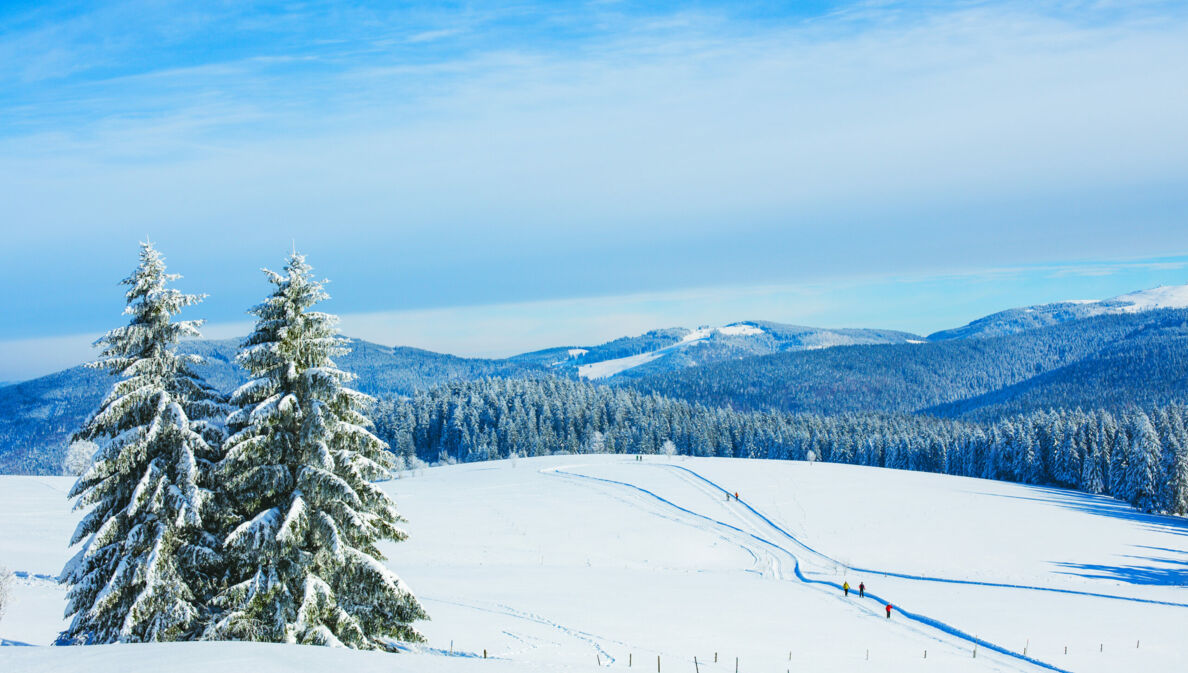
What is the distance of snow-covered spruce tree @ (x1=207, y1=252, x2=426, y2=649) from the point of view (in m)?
16.3

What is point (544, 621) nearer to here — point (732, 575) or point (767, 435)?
point (732, 575)

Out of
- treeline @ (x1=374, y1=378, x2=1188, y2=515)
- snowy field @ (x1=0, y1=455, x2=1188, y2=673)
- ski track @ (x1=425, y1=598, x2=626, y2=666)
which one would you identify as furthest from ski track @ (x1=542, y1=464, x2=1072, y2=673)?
treeline @ (x1=374, y1=378, x2=1188, y2=515)

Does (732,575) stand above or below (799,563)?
below

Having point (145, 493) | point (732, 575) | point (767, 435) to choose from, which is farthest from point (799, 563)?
point (767, 435)

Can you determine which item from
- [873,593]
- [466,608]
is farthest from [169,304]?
[873,593]

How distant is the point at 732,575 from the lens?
4509 cm

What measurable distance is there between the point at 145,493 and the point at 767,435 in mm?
121677

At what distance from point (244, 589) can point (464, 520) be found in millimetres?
41636

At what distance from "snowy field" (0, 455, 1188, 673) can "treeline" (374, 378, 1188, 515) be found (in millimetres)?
18644

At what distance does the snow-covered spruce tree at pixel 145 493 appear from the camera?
55.6 ft

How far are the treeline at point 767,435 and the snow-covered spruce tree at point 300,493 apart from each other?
320 feet

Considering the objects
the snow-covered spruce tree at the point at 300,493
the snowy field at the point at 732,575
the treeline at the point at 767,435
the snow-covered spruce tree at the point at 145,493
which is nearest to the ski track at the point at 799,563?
the snowy field at the point at 732,575

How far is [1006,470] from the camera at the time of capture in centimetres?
10788

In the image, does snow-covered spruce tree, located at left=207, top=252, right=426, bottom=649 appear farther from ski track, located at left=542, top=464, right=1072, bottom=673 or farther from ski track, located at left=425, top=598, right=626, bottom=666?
ski track, located at left=542, top=464, right=1072, bottom=673
